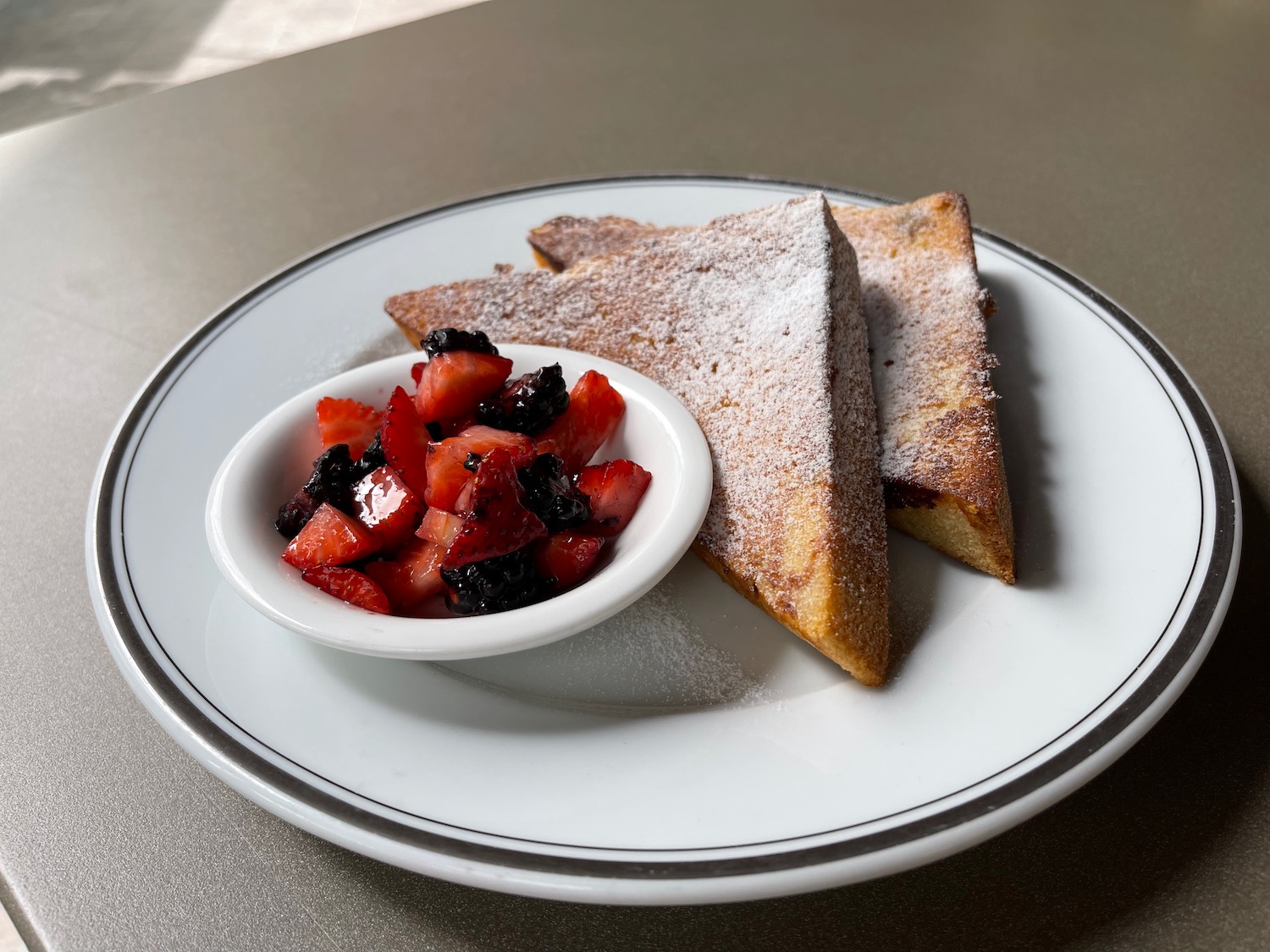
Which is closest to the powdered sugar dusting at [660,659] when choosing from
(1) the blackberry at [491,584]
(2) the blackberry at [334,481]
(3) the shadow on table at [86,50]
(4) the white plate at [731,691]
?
(4) the white plate at [731,691]

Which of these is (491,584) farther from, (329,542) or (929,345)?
(929,345)

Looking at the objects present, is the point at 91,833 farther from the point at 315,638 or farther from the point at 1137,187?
the point at 1137,187

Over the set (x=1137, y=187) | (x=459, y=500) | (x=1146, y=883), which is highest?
(x=459, y=500)

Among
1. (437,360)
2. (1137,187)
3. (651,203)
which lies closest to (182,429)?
(437,360)

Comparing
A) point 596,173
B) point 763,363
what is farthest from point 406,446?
point 596,173

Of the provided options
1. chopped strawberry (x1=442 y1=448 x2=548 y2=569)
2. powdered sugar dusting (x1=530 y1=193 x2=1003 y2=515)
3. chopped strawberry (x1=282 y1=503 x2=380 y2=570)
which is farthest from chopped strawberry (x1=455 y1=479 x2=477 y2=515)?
powdered sugar dusting (x1=530 y1=193 x2=1003 y2=515)

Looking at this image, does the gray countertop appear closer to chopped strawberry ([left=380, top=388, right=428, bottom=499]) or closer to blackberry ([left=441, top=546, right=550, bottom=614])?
blackberry ([left=441, top=546, right=550, bottom=614])
